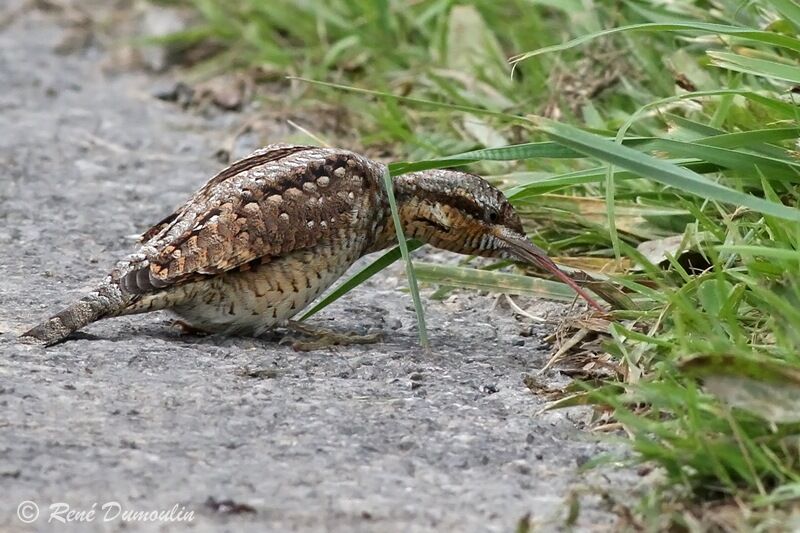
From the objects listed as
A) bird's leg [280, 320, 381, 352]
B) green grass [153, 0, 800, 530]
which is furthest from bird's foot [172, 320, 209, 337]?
green grass [153, 0, 800, 530]

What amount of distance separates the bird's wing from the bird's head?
6.1 inches

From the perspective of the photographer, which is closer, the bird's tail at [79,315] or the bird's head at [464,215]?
the bird's tail at [79,315]

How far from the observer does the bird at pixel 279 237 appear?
4164 millimetres

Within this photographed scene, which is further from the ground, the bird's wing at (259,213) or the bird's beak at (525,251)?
the bird's wing at (259,213)

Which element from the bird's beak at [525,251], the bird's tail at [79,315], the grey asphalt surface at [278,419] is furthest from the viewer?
the bird's beak at [525,251]

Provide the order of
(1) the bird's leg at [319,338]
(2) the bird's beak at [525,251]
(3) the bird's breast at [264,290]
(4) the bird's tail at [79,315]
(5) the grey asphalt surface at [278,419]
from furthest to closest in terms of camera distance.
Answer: (2) the bird's beak at [525,251], (1) the bird's leg at [319,338], (3) the bird's breast at [264,290], (4) the bird's tail at [79,315], (5) the grey asphalt surface at [278,419]

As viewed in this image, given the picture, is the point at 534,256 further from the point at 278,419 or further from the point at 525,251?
the point at 278,419

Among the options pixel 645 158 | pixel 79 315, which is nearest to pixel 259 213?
pixel 79 315

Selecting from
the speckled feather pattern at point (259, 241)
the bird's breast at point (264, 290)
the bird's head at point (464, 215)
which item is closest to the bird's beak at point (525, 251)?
the bird's head at point (464, 215)

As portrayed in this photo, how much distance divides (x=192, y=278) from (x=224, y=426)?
80 centimetres

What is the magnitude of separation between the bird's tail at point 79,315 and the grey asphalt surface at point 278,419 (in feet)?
0.22

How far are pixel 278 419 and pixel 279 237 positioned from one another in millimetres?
855

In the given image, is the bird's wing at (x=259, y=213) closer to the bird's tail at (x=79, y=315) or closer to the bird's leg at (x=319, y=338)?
the bird's tail at (x=79, y=315)

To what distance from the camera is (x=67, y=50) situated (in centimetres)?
940
